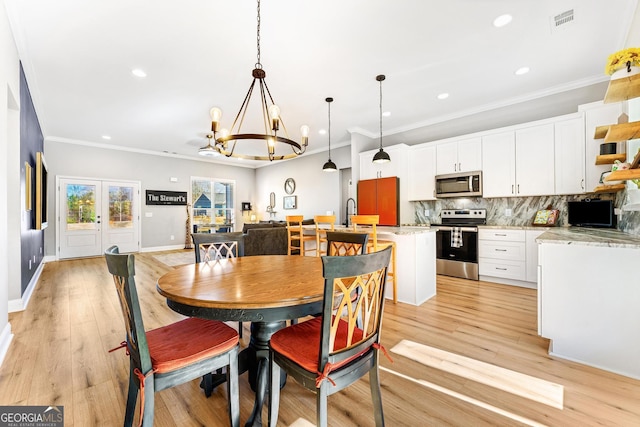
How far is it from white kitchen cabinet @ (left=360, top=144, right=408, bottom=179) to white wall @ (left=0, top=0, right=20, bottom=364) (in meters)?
4.52

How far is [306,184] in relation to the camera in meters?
7.73

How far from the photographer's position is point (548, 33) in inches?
107

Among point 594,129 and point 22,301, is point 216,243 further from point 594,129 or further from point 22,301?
point 594,129

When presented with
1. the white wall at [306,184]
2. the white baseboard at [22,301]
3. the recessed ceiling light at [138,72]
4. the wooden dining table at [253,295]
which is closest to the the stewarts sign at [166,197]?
the white wall at [306,184]

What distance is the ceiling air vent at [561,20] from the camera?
2461 mm

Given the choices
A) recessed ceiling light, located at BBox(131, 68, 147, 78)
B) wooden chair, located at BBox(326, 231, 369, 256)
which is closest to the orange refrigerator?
wooden chair, located at BBox(326, 231, 369, 256)

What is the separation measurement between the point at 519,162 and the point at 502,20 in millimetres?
2300

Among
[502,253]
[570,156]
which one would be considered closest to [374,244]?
[502,253]

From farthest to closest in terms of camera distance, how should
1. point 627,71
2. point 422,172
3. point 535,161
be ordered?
point 422,172, point 535,161, point 627,71

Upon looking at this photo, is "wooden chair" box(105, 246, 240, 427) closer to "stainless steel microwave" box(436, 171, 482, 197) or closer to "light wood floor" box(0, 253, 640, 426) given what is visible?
"light wood floor" box(0, 253, 640, 426)

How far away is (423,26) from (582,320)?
9.25ft

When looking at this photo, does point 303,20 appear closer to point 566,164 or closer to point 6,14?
point 6,14

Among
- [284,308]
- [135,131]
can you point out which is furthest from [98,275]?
[284,308]

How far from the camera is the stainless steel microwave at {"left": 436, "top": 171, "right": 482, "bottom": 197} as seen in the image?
14.6 feet
